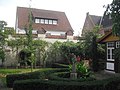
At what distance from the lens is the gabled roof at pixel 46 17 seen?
4064 centimetres

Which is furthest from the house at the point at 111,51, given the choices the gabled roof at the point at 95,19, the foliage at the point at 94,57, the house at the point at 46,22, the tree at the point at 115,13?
the gabled roof at the point at 95,19

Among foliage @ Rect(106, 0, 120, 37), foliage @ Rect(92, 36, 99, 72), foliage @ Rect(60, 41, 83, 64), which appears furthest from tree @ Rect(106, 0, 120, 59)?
foliage @ Rect(60, 41, 83, 64)

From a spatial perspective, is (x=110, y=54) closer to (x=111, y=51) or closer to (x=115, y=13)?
(x=111, y=51)

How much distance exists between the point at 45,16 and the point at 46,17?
348mm

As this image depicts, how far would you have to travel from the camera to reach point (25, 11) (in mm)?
43125

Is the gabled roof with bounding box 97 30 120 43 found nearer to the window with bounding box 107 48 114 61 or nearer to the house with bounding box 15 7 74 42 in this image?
the window with bounding box 107 48 114 61

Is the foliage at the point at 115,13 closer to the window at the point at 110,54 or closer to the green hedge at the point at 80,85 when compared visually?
the green hedge at the point at 80,85

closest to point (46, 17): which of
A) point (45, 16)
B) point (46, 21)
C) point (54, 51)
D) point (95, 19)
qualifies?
point (45, 16)

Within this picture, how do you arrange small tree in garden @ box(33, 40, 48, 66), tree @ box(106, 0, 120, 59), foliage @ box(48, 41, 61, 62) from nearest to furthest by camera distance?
tree @ box(106, 0, 120, 59)
small tree in garden @ box(33, 40, 48, 66)
foliage @ box(48, 41, 61, 62)

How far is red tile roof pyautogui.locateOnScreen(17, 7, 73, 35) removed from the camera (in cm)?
4064

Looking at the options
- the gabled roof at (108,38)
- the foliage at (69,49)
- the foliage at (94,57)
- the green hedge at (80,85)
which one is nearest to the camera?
the green hedge at (80,85)

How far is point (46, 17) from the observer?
41688 mm

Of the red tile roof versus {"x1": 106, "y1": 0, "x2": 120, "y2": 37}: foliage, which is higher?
the red tile roof

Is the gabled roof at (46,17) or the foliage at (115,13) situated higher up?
the gabled roof at (46,17)
